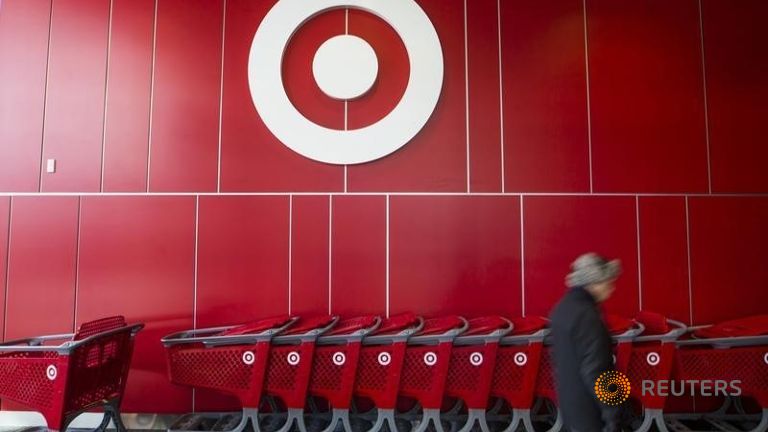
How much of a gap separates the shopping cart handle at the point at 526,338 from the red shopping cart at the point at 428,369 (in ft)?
0.93

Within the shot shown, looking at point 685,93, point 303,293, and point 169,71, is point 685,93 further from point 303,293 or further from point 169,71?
point 169,71

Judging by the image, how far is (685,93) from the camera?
13.3 feet

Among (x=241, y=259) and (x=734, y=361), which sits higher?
(x=241, y=259)

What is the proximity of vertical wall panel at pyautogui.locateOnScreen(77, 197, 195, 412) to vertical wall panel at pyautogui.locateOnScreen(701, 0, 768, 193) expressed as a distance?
457 centimetres

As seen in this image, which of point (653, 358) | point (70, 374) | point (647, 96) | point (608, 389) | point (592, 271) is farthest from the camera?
point (647, 96)

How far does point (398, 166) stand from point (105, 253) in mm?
2591

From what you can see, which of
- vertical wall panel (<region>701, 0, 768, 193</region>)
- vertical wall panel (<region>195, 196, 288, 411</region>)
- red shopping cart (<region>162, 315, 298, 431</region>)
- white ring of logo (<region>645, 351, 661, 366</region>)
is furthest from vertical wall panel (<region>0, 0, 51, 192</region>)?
vertical wall panel (<region>701, 0, 768, 193</region>)

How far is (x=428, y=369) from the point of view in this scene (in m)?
3.19

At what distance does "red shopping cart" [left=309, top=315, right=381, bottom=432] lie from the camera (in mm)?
3150

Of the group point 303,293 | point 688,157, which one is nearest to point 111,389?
point 303,293

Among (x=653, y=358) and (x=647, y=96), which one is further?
(x=647, y=96)

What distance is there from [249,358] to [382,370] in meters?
0.90

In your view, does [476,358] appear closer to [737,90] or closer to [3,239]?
[737,90]

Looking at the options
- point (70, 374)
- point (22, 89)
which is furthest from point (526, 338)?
point (22, 89)
